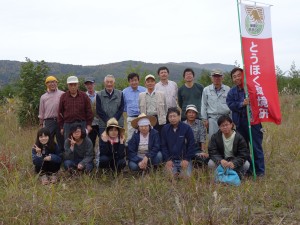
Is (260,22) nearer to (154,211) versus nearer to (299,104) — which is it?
(154,211)

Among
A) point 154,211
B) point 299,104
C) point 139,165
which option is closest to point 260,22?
point 139,165

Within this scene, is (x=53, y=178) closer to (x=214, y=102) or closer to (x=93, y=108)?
(x=93, y=108)

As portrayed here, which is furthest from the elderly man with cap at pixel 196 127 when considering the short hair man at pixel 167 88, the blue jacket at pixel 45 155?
the blue jacket at pixel 45 155

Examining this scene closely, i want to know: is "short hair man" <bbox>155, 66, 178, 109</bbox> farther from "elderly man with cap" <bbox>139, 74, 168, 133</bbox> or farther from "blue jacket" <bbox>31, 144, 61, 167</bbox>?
"blue jacket" <bbox>31, 144, 61, 167</bbox>

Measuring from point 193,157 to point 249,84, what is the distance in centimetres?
144

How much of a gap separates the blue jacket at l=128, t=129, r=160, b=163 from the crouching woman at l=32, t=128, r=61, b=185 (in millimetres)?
1183

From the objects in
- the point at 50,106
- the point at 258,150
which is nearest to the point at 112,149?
the point at 50,106

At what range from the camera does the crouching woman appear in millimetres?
5305

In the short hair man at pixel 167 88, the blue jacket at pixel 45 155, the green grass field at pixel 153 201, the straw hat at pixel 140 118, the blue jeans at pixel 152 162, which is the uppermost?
the short hair man at pixel 167 88

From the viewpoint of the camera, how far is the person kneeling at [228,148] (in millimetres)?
4988

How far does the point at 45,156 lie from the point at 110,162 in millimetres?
1050

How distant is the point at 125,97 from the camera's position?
245 inches

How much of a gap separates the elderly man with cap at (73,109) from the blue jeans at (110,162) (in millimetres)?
654

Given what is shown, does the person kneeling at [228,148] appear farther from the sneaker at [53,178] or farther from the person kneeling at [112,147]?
the sneaker at [53,178]
